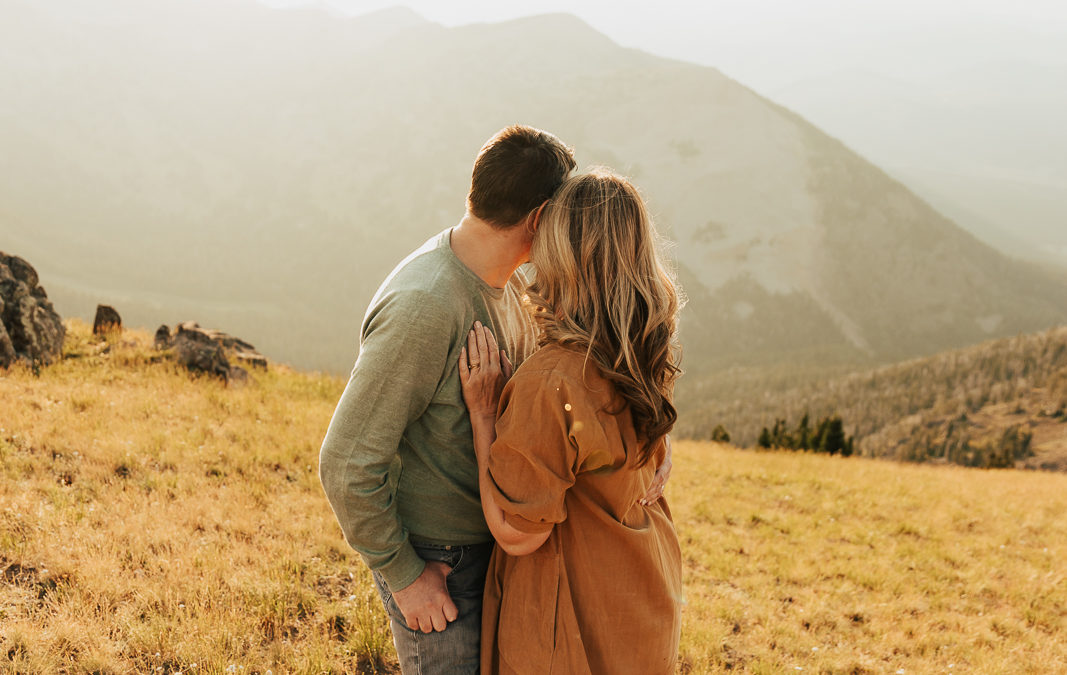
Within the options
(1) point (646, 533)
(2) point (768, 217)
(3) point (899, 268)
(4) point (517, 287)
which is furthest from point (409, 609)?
(3) point (899, 268)

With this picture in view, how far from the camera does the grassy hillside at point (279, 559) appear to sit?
3852 mm

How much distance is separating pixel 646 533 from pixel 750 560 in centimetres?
527

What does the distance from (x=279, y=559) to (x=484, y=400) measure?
347 cm

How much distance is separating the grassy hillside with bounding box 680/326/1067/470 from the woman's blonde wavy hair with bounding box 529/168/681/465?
77.1 meters

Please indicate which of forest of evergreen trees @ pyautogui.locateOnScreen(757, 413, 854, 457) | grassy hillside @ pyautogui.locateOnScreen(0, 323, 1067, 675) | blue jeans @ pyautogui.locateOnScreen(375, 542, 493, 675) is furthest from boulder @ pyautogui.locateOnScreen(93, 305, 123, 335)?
forest of evergreen trees @ pyautogui.locateOnScreen(757, 413, 854, 457)

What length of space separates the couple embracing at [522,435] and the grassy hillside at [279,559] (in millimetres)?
2011

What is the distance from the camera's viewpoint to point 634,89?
195750 millimetres

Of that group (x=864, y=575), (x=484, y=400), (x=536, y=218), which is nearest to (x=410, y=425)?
(x=484, y=400)

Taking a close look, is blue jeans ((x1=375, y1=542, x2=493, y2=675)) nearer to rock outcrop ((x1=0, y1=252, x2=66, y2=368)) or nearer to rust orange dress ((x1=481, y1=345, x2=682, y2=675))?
rust orange dress ((x1=481, y1=345, x2=682, y2=675))

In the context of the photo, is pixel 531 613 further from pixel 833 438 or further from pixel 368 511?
pixel 833 438

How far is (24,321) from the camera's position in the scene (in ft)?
28.3

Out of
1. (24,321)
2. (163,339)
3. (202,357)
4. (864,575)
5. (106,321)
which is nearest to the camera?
(864,575)

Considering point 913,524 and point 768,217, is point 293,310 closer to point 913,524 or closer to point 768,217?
point 768,217

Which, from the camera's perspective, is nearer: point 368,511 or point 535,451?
point 535,451
